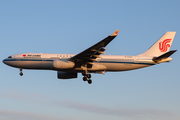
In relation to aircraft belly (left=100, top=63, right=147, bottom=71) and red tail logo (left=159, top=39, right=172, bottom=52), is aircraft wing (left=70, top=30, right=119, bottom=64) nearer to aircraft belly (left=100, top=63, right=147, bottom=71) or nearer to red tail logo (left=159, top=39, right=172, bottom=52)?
aircraft belly (left=100, top=63, right=147, bottom=71)

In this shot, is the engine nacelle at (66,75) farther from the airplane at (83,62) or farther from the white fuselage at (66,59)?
the white fuselage at (66,59)

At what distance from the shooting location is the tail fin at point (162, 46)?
51.9 m

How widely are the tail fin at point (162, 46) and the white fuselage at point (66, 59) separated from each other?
3.51m

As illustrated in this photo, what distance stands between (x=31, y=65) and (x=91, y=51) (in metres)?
9.17

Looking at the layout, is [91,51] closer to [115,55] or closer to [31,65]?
[115,55]

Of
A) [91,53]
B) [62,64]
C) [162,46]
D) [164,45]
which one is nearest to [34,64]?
[62,64]

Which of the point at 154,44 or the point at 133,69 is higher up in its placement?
the point at 154,44

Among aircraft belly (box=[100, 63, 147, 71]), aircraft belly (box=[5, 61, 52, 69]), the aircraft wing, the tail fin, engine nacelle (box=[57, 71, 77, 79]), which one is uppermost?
the tail fin

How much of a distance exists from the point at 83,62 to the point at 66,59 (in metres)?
2.39

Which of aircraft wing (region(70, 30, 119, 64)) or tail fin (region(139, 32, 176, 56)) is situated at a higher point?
tail fin (region(139, 32, 176, 56))

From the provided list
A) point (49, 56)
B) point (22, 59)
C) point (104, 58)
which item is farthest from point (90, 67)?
point (22, 59)

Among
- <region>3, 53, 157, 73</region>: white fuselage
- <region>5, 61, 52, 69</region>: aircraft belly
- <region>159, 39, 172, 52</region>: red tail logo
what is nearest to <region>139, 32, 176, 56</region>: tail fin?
<region>159, 39, 172, 52</region>: red tail logo

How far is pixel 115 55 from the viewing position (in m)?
48.6

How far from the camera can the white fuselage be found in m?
46.6
